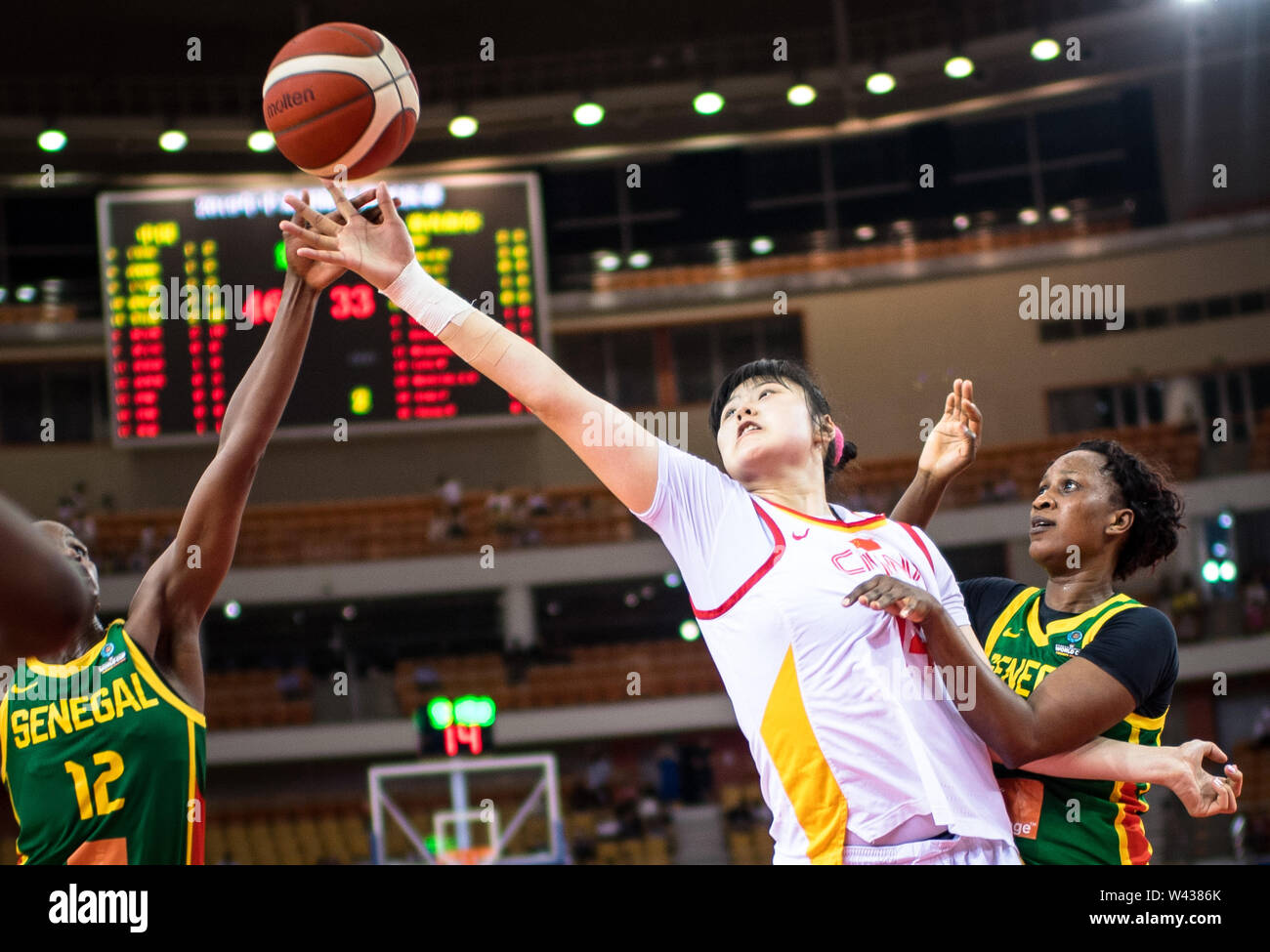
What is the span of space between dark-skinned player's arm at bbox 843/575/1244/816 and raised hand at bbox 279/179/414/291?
3.43 feet

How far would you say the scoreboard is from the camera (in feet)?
29.1

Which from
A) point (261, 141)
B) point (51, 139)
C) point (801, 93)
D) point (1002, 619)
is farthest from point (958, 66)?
point (1002, 619)

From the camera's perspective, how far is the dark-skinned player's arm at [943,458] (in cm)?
275

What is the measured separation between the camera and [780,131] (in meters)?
14.2

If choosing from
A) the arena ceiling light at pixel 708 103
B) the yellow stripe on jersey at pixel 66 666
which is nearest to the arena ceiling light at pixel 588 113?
the arena ceiling light at pixel 708 103

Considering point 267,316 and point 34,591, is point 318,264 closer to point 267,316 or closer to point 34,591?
point 34,591

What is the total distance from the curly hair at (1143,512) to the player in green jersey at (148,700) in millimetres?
1648

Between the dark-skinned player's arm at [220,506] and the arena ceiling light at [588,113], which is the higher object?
the arena ceiling light at [588,113]

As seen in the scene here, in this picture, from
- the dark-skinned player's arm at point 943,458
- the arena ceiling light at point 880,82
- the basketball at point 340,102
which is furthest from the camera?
the arena ceiling light at point 880,82

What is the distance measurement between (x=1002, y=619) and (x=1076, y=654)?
9.7 inches

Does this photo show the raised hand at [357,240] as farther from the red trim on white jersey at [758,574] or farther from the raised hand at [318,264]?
the red trim on white jersey at [758,574]

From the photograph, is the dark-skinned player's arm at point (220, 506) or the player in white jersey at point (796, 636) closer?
the player in white jersey at point (796, 636)

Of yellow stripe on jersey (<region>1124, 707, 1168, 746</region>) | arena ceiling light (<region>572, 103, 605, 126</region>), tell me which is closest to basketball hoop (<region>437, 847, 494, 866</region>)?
arena ceiling light (<region>572, 103, 605, 126</region>)
